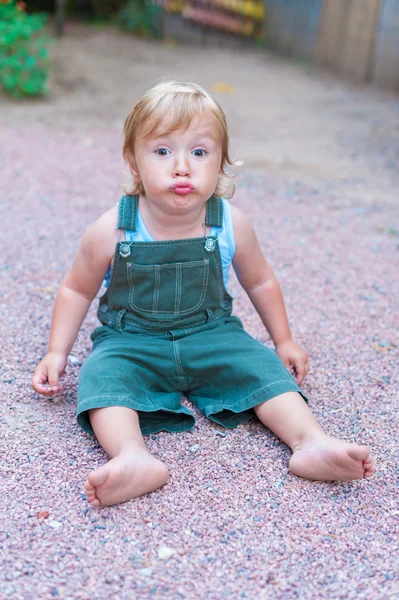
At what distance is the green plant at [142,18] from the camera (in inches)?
357

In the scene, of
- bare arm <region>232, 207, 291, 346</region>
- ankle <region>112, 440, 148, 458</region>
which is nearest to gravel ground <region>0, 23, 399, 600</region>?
ankle <region>112, 440, 148, 458</region>

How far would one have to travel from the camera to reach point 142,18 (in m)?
9.07

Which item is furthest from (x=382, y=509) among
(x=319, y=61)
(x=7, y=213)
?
(x=319, y=61)

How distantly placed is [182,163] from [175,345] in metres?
0.53

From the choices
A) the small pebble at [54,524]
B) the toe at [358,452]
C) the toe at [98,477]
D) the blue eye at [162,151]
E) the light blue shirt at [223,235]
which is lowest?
the small pebble at [54,524]

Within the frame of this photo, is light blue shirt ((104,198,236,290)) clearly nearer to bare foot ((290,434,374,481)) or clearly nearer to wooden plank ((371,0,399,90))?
bare foot ((290,434,374,481))

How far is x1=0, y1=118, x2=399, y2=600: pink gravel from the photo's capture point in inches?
59.3

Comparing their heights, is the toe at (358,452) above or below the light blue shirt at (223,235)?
below

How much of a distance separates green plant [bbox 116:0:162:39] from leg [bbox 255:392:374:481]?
8143 millimetres

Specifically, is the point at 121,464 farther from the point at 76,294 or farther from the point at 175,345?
the point at 76,294

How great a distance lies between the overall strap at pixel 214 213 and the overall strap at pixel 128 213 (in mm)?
217

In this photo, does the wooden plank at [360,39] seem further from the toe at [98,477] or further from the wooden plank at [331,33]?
the toe at [98,477]

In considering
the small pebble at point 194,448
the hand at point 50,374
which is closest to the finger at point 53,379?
the hand at point 50,374

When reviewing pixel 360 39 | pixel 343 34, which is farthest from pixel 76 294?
pixel 343 34
